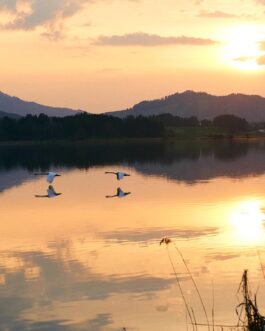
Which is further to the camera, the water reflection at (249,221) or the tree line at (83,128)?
the tree line at (83,128)

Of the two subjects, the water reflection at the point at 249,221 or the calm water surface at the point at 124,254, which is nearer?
the calm water surface at the point at 124,254

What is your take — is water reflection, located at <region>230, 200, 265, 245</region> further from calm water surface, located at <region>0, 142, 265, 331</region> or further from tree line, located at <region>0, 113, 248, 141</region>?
tree line, located at <region>0, 113, 248, 141</region>

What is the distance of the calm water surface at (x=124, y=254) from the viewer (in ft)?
67.9

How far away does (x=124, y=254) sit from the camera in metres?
28.5

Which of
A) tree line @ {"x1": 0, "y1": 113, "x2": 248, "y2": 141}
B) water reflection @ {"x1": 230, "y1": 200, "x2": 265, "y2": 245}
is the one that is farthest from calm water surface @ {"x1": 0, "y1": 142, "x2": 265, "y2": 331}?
tree line @ {"x1": 0, "y1": 113, "x2": 248, "y2": 141}

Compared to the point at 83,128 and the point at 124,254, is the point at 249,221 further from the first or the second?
the point at 83,128

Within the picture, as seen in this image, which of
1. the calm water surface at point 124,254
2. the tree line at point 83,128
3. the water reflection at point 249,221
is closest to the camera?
the calm water surface at point 124,254

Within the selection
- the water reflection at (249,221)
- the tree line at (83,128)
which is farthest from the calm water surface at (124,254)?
the tree line at (83,128)

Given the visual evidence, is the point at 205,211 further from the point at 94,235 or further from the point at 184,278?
the point at 184,278

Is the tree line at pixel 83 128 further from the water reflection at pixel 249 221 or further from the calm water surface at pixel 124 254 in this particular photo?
the water reflection at pixel 249 221

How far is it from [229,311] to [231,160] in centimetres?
7786

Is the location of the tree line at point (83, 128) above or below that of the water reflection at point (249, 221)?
above

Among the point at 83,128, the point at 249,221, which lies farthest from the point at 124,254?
the point at 83,128

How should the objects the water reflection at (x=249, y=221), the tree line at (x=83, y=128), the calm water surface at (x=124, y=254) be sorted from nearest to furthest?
the calm water surface at (x=124, y=254) < the water reflection at (x=249, y=221) < the tree line at (x=83, y=128)
